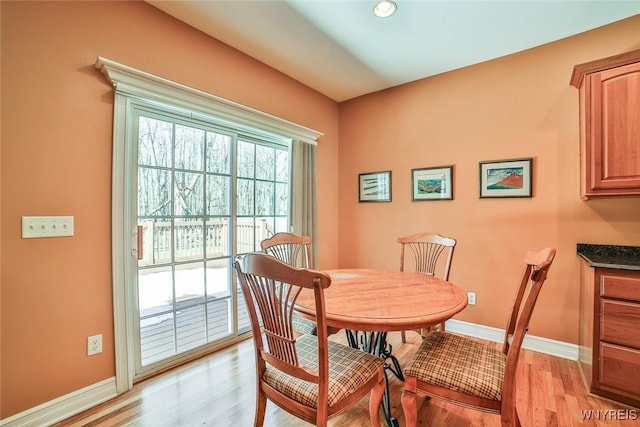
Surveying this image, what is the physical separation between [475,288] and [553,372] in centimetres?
82

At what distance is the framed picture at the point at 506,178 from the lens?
2.50 metres

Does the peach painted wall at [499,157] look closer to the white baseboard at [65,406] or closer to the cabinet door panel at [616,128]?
the cabinet door panel at [616,128]

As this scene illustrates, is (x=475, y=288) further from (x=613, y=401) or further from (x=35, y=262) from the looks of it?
(x=35, y=262)

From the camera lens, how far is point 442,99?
116 inches

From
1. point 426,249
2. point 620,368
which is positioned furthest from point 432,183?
point 620,368

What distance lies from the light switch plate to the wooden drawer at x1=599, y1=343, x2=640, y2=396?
132 inches

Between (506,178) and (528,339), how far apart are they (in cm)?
143

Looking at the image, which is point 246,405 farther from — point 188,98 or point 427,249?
point 188,98

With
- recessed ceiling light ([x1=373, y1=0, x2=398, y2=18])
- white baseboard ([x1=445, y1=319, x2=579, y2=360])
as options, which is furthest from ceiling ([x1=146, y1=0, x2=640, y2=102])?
white baseboard ([x1=445, y1=319, x2=579, y2=360])

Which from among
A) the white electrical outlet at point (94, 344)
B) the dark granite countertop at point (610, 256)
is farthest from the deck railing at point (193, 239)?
the dark granite countertop at point (610, 256)

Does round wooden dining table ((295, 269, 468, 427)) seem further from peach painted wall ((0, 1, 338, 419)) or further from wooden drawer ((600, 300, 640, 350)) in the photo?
peach painted wall ((0, 1, 338, 419))

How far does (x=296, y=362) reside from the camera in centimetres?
116

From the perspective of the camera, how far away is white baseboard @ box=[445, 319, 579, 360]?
234 centimetres

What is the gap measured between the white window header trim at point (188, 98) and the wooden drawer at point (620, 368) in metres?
2.95
